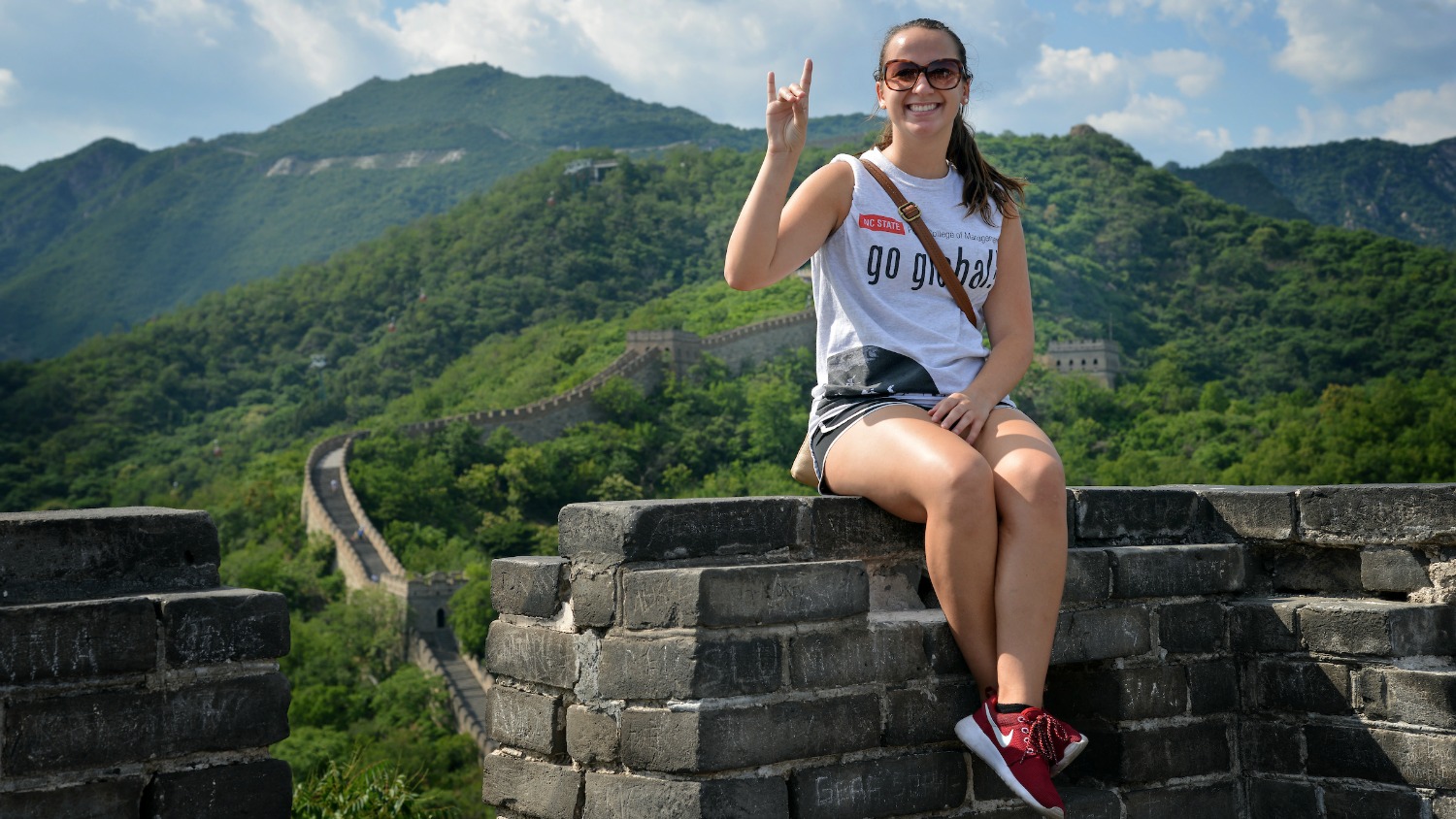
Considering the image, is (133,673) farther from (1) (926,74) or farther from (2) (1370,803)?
(2) (1370,803)

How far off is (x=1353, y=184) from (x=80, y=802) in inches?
5556

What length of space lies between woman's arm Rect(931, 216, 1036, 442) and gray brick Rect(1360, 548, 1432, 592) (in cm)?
128

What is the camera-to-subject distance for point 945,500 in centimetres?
341

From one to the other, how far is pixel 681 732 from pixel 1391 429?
44930 millimetres

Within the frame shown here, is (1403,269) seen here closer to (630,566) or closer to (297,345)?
(297,345)

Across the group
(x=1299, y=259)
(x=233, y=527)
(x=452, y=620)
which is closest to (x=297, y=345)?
(x=233, y=527)

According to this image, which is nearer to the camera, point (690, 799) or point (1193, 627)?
point (690, 799)

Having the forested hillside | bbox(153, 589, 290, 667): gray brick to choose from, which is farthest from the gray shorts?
the forested hillside

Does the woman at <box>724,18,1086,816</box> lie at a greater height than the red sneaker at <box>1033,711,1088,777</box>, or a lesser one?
greater

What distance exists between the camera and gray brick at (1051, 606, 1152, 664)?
384 cm

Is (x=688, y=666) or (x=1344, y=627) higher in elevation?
(x=688, y=666)

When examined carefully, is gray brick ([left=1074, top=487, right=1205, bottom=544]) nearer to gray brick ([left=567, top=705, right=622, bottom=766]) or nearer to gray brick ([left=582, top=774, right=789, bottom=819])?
gray brick ([left=582, top=774, right=789, bottom=819])

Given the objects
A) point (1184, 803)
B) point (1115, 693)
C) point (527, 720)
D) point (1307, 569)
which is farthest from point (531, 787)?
point (1307, 569)

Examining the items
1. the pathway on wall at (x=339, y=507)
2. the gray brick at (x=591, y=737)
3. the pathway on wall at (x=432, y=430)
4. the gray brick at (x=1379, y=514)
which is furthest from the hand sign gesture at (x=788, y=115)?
the pathway on wall at (x=339, y=507)
